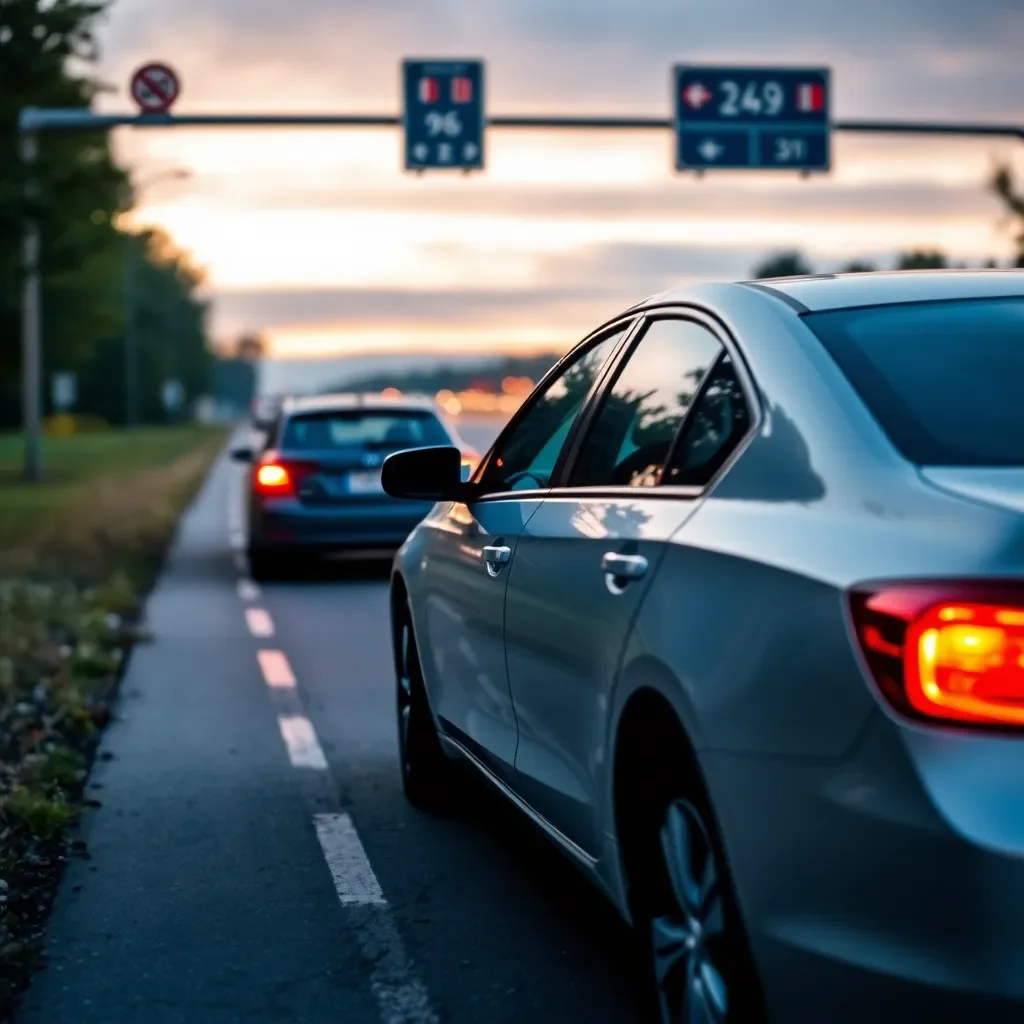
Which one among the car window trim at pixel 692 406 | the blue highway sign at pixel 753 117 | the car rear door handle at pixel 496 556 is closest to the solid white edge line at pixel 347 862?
the car rear door handle at pixel 496 556

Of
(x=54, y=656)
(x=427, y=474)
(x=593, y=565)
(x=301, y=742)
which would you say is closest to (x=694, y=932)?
(x=593, y=565)

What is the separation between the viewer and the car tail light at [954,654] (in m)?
2.95

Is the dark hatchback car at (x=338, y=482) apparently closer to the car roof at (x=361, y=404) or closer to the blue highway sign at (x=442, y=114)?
the car roof at (x=361, y=404)

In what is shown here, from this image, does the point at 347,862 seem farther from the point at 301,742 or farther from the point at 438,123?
the point at 438,123

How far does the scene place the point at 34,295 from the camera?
35625mm

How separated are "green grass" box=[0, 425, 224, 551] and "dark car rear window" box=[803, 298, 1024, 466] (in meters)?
17.5

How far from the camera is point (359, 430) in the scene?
1602cm

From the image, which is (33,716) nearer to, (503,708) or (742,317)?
(503,708)

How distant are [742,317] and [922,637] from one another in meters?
1.27

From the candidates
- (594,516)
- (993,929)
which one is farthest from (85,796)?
(993,929)

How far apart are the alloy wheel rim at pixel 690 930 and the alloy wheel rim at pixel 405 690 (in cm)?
286

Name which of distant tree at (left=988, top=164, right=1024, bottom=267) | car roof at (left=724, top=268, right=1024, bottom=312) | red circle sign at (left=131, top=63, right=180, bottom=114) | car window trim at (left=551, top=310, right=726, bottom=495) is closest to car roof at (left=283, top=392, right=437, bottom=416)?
red circle sign at (left=131, top=63, right=180, bottom=114)

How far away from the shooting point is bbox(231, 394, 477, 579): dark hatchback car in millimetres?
15766

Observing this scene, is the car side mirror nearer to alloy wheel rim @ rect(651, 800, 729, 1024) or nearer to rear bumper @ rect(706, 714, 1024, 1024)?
alloy wheel rim @ rect(651, 800, 729, 1024)
